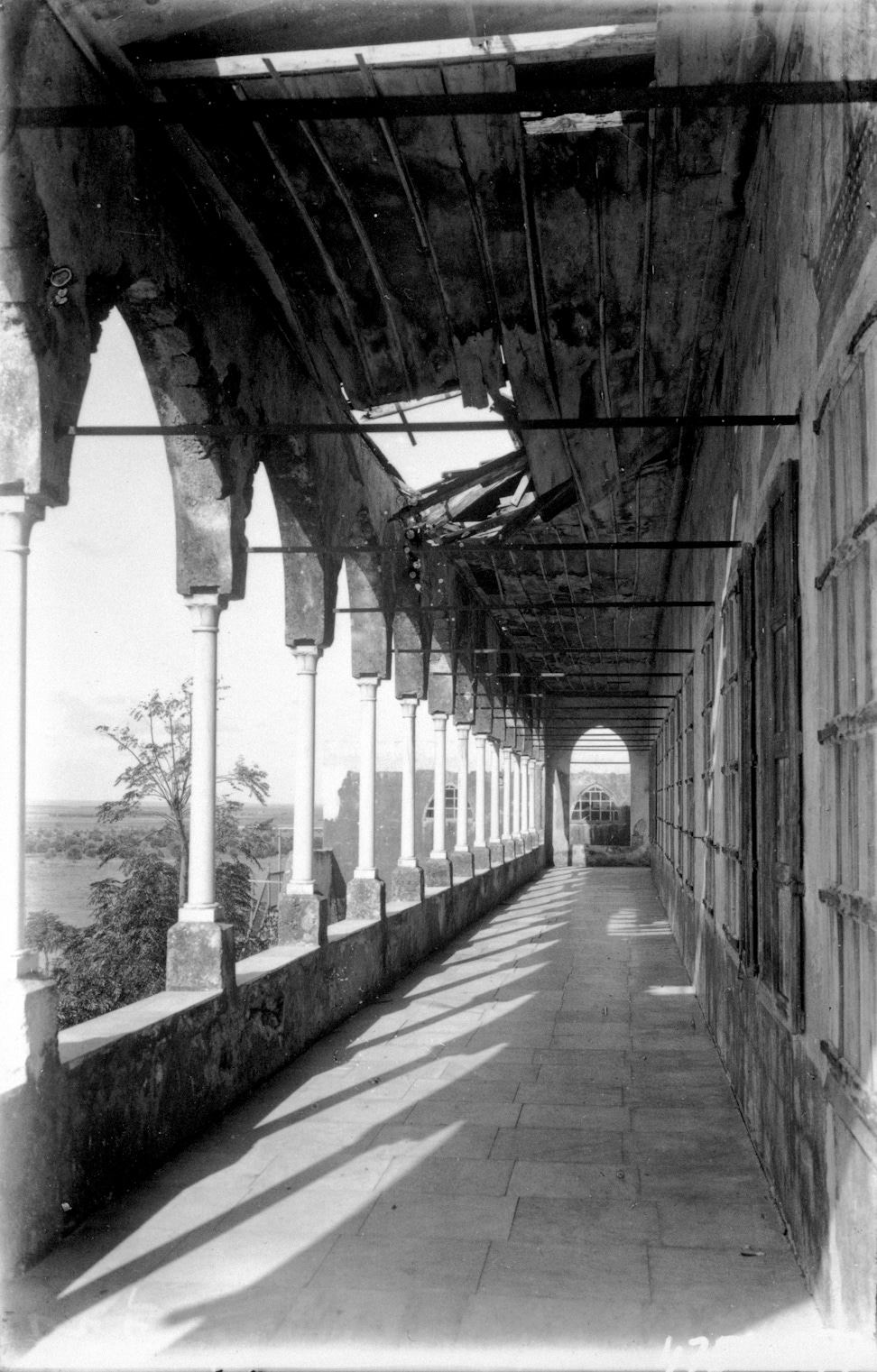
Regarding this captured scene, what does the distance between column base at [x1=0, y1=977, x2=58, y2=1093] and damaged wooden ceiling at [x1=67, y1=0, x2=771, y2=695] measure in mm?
2819

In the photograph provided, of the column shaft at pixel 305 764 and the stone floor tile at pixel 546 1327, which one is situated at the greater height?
the column shaft at pixel 305 764

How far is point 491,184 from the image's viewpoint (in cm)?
580

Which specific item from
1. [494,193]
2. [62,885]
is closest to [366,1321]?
[494,193]

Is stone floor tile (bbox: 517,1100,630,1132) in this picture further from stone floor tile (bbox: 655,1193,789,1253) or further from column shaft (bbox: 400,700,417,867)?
column shaft (bbox: 400,700,417,867)

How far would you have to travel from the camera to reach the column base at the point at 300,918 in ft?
27.3

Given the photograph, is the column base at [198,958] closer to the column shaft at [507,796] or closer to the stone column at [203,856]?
the stone column at [203,856]

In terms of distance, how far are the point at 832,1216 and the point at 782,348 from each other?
318 centimetres

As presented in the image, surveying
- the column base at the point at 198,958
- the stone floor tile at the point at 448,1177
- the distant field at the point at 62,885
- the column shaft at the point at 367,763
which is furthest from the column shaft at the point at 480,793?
the distant field at the point at 62,885

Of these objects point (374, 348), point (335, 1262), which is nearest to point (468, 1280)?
point (335, 1262)

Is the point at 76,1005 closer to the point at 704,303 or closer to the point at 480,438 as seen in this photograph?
the point at 480,438

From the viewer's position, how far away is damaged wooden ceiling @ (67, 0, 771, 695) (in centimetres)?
457

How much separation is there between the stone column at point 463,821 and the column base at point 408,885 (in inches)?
174

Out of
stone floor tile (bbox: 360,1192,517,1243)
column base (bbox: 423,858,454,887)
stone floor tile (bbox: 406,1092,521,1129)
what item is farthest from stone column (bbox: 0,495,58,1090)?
column base (bbox: 423,858,454,887)

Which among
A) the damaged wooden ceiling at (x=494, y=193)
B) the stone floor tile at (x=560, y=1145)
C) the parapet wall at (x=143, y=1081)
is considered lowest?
the stone floor tile at (x=560, y=1145)
